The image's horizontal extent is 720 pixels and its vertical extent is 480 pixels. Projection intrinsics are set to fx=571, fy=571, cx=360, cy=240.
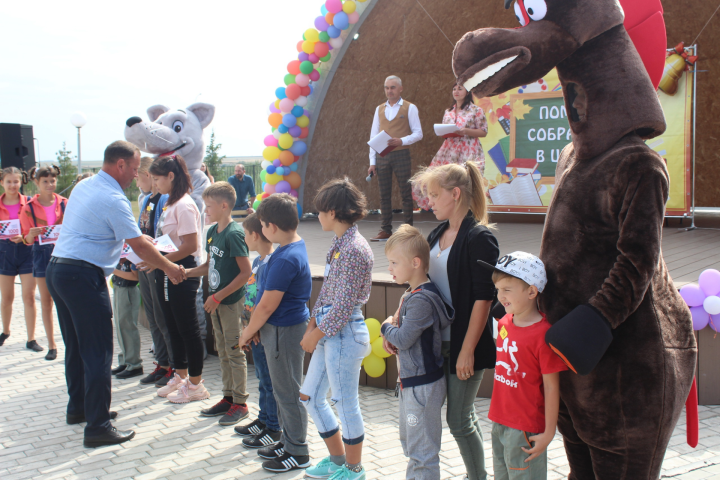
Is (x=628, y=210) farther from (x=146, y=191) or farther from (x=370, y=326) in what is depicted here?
(x=146, y=191)

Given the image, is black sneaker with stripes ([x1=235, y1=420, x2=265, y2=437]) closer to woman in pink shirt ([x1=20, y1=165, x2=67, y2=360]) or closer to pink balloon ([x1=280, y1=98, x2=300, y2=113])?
woman in pink shirt ([x1=20, y1=165, x2=67, y2=360])

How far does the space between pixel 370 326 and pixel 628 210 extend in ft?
9.17

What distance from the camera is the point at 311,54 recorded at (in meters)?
8.81

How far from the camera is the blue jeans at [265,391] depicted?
3.50m

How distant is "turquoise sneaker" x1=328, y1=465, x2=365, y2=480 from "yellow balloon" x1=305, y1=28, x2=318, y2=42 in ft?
23.5

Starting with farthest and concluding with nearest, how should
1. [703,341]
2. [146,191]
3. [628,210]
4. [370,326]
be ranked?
[146,191] < [370,326] < [703,341] < [628,210]

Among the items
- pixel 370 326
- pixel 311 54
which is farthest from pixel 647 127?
pixel 311 54

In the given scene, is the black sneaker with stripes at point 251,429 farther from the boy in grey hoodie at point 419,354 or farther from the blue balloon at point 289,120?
the blue balloon at point 289,120

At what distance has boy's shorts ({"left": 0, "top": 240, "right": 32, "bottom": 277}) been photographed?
579cm

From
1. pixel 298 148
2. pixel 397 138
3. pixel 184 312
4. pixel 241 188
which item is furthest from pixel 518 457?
pixel 241 188

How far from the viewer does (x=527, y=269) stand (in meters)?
1.98

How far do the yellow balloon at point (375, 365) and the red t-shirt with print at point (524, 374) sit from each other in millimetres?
2305

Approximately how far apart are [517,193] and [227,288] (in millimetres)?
5652

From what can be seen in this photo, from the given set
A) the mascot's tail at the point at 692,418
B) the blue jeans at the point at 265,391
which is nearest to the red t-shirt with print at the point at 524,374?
the mascot's tail at the point at 692,418
